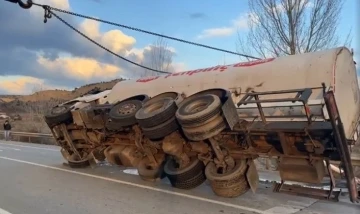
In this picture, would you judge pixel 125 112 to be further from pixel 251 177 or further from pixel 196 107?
pixel 251 177

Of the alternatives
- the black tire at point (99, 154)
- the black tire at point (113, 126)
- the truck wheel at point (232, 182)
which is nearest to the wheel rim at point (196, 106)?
the truck wheel at point (232, 182)

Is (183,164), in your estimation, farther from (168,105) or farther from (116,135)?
→ (116,135)

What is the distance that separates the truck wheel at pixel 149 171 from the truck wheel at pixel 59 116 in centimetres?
274

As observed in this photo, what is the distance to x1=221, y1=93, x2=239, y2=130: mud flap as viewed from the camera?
619cm

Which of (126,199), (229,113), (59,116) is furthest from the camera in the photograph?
(59,116)

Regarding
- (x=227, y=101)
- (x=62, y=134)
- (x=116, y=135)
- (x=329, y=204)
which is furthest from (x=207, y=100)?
(x=62, y=134)

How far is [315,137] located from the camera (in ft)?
19.2

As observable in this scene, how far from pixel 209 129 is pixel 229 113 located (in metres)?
0.43

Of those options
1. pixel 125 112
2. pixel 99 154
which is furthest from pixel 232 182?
pixel 99 154

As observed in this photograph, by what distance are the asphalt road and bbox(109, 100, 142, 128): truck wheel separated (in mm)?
1288

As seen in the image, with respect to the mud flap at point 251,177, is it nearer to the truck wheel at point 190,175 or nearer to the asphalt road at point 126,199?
the asphalt road at point 126,199

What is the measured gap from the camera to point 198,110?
6426 millimetres

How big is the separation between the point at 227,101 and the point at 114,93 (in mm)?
4703

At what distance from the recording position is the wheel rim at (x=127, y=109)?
792 centimetres
